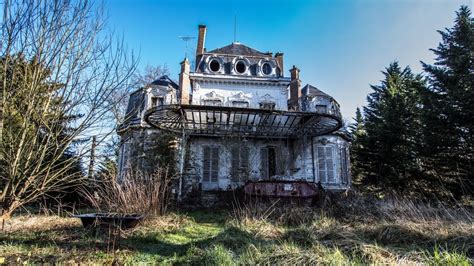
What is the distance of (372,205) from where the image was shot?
8.84 m

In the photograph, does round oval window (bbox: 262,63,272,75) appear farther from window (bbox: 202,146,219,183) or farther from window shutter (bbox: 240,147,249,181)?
window (bbox: 202,146,219,183)

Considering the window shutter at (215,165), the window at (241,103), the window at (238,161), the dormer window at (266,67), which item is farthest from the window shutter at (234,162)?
the dormer window at (266,67)

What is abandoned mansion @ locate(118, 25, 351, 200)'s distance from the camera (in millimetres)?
14680

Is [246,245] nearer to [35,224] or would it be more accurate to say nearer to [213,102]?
[35,224]

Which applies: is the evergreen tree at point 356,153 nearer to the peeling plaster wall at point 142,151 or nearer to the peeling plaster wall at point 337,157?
the peeling plaster wall at point 337,157

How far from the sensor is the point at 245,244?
4.73 meters

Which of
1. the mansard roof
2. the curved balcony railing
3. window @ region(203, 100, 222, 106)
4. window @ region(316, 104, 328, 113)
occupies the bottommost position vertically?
the curved balcony railing

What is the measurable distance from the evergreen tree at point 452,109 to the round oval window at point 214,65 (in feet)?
37.7

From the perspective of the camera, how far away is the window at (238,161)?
16.6 m

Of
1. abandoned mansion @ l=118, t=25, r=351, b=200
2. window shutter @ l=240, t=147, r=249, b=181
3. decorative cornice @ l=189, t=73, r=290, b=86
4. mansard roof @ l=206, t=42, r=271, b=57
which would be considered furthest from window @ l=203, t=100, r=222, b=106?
mansard roof @ l=206, t=42, r=271, b=57

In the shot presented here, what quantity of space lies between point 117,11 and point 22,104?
7.91 feet

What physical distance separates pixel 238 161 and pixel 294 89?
5.81 m

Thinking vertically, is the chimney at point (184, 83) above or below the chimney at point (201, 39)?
below

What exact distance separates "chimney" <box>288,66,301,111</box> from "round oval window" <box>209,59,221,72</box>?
182 inches
